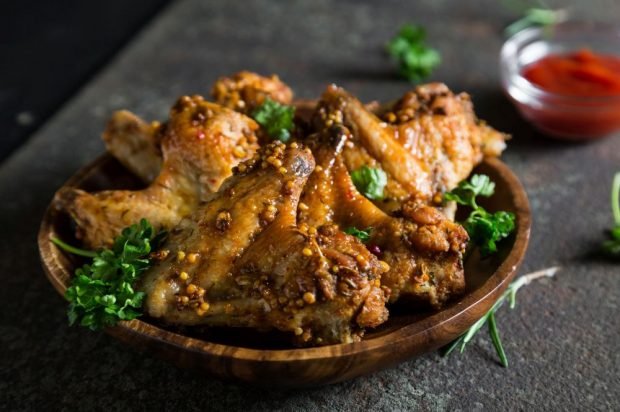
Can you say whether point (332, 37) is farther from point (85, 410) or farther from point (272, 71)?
point (85, 410)

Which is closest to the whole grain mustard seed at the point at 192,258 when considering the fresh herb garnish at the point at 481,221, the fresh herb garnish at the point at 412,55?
the fresh herb garnish at the point at 481,221

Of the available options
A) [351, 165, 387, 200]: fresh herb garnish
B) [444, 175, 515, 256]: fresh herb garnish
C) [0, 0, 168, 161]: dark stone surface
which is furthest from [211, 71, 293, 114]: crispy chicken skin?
[0, 0, 168, 161]: dark stone surface

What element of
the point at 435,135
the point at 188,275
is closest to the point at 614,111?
the point at 435,135

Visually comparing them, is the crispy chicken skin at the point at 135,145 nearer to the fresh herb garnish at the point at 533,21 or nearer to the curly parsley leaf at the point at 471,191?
the curly parsley leaf at the point at 471,191

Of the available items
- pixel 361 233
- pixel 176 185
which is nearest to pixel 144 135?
pixel 176 185

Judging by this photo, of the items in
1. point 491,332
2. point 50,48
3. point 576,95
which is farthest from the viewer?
point 50,48

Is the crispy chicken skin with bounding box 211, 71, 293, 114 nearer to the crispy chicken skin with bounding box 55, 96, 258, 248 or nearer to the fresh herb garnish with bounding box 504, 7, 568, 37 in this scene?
the crispy chicken skin with bounding box 55, 96, 258, 248

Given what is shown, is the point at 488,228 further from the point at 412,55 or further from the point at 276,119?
the point at 412,55
